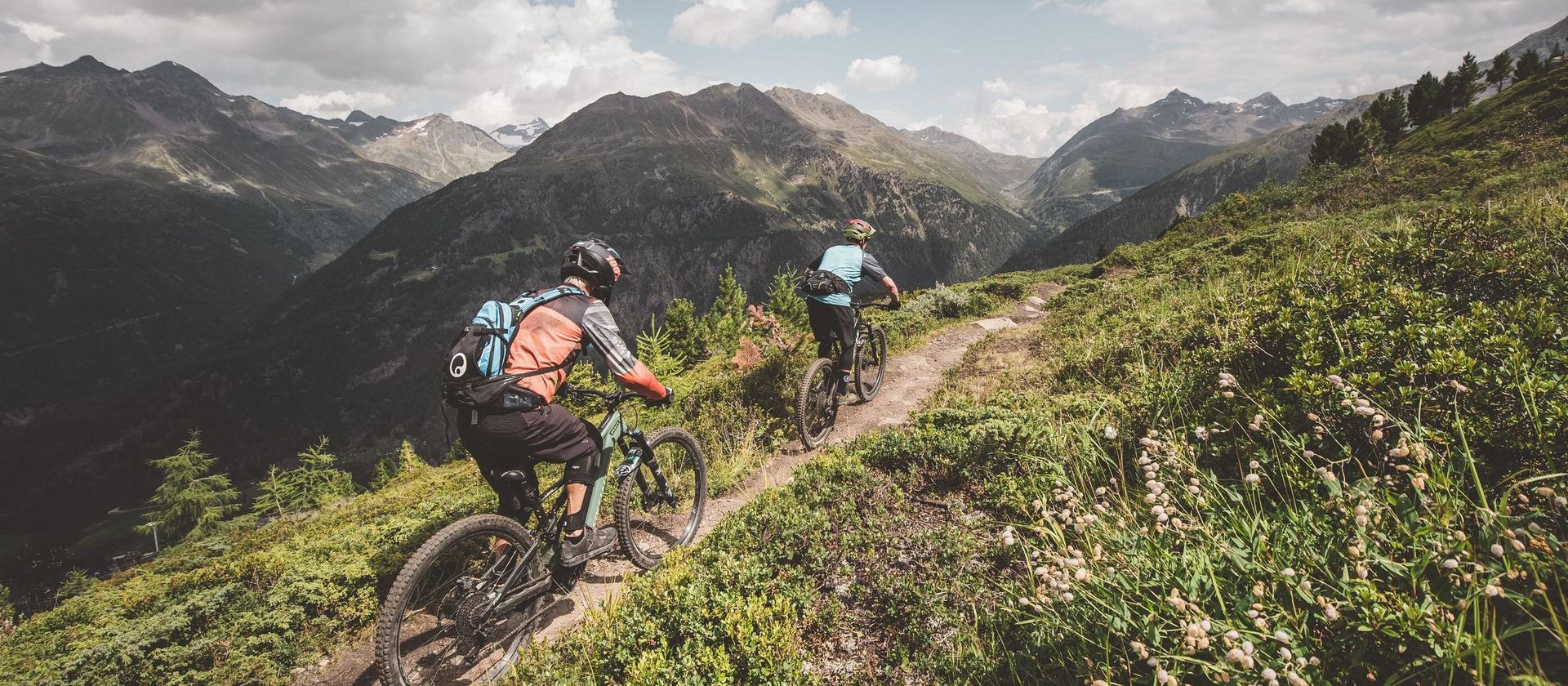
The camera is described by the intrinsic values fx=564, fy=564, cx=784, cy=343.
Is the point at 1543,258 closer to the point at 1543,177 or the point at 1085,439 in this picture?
the point at 1085,439

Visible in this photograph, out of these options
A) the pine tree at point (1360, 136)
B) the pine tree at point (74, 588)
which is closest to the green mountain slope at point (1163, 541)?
the pine tree at point (74, 588)

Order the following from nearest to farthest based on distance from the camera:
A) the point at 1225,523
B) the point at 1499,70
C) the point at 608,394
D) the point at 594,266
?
the point at 1225,523, the point at 594,266, the point at 608,394, the point at 1499,70

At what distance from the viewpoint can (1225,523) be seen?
295 centimetres

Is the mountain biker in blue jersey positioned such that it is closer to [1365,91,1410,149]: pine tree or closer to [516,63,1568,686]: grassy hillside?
[516,63,1568,686]: grassy hillside

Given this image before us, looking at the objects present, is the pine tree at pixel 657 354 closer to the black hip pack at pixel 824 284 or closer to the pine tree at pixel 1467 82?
the black hip pack at pixel 824 284

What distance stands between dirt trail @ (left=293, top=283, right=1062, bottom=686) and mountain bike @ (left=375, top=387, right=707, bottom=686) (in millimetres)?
299

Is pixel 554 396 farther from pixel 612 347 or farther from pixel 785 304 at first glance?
pixel 785 304

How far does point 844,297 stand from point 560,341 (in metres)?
4.96

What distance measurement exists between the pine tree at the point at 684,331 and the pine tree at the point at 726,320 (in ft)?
1.28

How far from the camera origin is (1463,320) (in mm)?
3188

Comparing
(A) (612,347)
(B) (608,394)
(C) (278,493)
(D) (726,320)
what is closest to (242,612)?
(B) (608,394)

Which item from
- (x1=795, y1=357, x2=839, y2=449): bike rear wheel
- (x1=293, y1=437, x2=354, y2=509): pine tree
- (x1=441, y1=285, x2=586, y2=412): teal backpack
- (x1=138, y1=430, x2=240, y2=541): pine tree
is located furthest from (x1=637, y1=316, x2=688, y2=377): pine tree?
(x1=138, y1=430, x2=240, y2=541): pine tree

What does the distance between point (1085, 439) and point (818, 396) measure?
4922mm

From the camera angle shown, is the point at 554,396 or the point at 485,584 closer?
the point at 485,584
